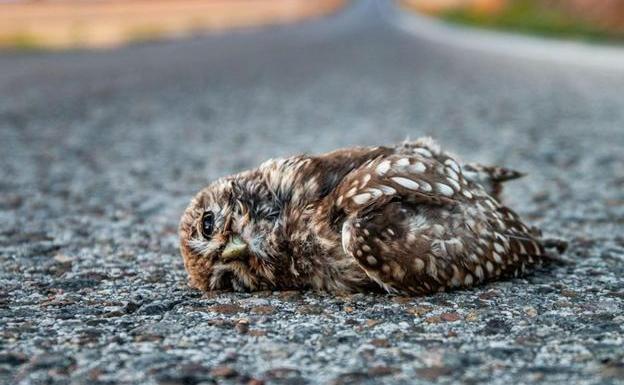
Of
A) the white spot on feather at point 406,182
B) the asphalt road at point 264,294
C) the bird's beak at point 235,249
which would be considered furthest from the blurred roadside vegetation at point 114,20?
the white spot on feather at point 406,182

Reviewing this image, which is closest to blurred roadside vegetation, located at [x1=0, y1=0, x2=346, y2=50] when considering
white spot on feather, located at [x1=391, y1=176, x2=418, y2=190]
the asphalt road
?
the asphalt road

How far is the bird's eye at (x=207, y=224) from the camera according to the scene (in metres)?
4.16

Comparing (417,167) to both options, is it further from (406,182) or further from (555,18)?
(555,18)

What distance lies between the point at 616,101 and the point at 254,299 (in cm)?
925

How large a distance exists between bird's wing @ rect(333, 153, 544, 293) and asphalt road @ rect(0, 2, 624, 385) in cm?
14

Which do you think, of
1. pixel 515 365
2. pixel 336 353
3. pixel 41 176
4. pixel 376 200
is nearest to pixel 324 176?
pixel 376 200

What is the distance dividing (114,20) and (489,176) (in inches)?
1174

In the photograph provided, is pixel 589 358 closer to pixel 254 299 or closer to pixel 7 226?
pixel 254 299

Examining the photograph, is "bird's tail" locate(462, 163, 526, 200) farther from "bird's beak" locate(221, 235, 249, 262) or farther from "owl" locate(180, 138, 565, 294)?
"bird's beak" locate(221, 235, 249, 262)

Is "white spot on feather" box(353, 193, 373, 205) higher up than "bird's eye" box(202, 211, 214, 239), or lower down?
higher up

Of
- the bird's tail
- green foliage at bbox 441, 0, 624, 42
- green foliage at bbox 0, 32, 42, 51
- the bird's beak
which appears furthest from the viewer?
green foliage at bbox 0, 32, 42, 51

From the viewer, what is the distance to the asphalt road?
138 inches

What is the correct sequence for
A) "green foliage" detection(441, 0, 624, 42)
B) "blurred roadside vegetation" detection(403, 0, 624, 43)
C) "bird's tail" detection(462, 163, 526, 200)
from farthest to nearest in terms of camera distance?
"blurred roadside vegetation" detection(403, 0, 624, 43) → "green foliage" detection(441, 0, 624, 42) → "bird's tail" detection(462, 163, 526, 200)

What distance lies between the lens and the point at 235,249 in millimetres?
4070
